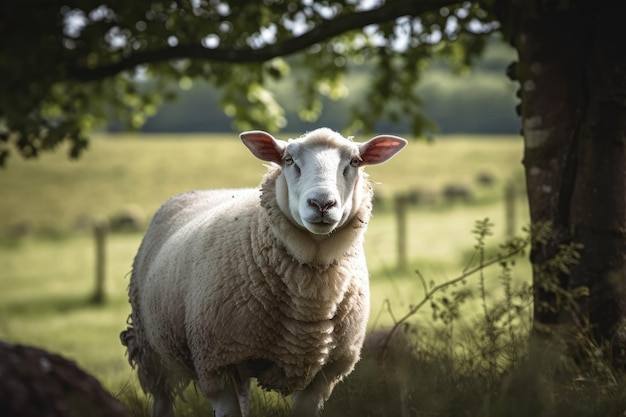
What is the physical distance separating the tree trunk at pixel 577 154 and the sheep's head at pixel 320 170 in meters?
1.12

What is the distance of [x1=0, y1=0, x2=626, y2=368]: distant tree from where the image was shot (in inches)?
194

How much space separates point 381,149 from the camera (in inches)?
182

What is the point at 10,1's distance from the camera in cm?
812

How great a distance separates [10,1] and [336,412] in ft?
20.5

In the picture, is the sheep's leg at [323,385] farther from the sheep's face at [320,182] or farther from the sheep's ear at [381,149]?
the sheep's ear at [381,149]

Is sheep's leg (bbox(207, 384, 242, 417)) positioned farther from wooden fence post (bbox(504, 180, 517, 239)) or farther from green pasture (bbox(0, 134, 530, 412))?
wooden fence post (bbox(504, 180, 517, 239))

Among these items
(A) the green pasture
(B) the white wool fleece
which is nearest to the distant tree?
(A) the green pasture

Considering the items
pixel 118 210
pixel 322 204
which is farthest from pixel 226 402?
pixel 118 210

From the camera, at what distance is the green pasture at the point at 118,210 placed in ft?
46.2

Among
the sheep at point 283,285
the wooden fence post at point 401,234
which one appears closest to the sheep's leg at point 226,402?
the sheep at point 283,285

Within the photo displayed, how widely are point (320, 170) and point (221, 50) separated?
2.69m

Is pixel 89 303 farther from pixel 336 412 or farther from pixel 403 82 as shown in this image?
pixel 336 412

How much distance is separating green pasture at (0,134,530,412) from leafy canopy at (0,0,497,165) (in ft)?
4.99

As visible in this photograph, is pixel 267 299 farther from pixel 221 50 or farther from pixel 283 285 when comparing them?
pixel 221 50
